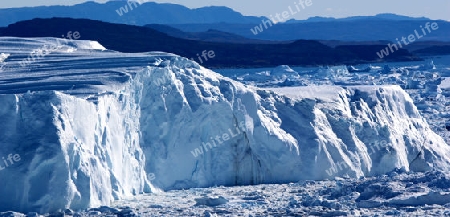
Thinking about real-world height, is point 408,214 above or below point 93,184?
below

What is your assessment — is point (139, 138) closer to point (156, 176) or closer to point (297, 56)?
point (156, 176)

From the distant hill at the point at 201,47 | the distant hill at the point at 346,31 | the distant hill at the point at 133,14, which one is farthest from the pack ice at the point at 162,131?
the distant hill at the point at 346,31

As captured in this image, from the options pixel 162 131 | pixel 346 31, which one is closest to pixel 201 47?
pixel 162 131

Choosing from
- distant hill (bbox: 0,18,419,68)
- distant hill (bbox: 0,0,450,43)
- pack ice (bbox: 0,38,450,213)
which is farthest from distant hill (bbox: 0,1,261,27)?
pack ice (bbox: 0,38,450,213)

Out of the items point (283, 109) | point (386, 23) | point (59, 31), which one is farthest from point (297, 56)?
point (386, 23)

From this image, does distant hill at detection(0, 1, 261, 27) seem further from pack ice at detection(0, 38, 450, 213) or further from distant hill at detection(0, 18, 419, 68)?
pack ice at detection(0, 38, 450, 213)

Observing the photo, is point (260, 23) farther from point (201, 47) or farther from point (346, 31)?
point (201, 47)

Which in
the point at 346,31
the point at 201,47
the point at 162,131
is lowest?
the point at 162,131
